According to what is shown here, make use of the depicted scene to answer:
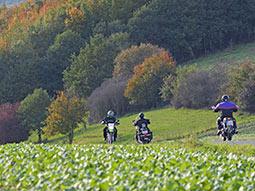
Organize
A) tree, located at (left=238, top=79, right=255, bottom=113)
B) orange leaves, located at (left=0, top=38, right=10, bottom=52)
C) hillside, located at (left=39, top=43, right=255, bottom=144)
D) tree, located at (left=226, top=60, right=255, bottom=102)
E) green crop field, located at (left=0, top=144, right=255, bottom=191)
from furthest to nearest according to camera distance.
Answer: orange leaves, located at (left=0, top=38, right=10, bottom=52) < tree, located at (left=226, top=60, right=255, bottom=102) < tree, located at (left=238, top=79, right=255, bottom=113) < hillside, located at (left=39, top=43, right=255, bottom=144) < green crop field, located at (left=0, top=144, right=255, bottom=191)

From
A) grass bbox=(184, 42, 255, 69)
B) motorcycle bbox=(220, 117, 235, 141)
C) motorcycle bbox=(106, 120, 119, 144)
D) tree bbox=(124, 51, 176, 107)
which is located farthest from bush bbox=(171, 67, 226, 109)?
motorcycle bbox=(220, 117, 235, 141)

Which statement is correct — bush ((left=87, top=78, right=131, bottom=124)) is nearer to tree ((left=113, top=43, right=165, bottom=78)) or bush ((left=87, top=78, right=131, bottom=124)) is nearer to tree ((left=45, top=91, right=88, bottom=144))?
tree ((left=113, top=43, right=165, bottom=78))

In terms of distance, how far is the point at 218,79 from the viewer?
260 ft

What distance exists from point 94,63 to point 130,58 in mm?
10744

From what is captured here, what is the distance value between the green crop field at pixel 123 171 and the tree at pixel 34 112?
225 ft

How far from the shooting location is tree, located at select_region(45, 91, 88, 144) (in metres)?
74.0

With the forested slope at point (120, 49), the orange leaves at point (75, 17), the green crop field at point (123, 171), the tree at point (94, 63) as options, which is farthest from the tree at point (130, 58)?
the green crop field at point (123, 171)

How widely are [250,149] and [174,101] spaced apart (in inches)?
2325

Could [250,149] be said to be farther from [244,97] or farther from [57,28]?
[57,28]

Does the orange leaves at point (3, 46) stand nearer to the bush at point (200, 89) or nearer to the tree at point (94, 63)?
the tree at point (94, 63)

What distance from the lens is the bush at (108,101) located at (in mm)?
88662

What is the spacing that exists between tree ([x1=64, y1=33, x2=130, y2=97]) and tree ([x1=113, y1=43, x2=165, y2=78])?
14.4ft

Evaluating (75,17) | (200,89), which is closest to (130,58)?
(200,89)

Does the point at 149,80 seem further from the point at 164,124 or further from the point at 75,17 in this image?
the point at 75,17
